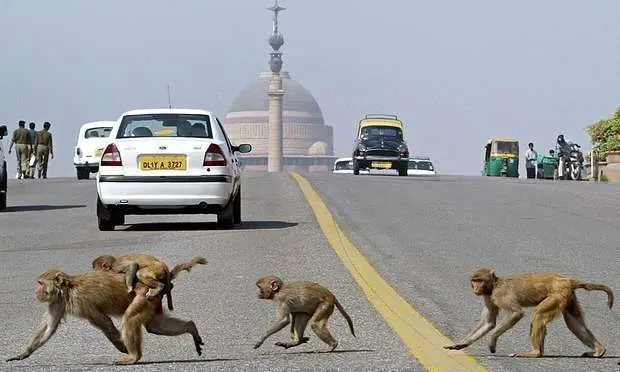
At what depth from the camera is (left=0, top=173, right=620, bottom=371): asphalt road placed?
8.48m

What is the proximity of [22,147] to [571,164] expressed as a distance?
23987mm

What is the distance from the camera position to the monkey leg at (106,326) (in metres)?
7.65

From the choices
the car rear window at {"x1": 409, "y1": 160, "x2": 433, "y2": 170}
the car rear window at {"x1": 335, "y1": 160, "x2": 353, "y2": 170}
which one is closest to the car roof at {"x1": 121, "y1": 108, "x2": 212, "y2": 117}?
the car rear window at {"x1": 409, "y1": 160, "x2": 433, "y2": 170}

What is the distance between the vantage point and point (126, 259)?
25.8ft

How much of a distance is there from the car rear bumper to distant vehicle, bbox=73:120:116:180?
26616 millimetres

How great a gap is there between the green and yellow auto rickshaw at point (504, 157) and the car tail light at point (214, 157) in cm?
5989

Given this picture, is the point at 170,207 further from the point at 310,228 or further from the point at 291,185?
the point at 291,185

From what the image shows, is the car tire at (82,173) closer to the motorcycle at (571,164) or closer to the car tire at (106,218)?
the motorcycle at (571,164)

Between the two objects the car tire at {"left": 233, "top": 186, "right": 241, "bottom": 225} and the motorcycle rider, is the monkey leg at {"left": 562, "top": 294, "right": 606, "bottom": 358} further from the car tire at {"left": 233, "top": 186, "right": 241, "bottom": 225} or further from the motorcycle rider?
the motorcycle rider

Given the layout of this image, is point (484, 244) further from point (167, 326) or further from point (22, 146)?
point (22, 146)

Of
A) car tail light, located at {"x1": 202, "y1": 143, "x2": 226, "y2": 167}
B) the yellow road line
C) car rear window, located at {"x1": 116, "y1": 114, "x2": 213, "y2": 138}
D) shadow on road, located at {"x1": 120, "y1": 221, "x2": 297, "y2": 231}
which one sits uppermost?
car rear window, located at {"x1": 116, "y1": 114, "x2": 213, "y2": 138}

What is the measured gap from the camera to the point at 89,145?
1853 inches

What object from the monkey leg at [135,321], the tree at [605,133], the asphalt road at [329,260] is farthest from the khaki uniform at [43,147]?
the monkey leg at [135,321]

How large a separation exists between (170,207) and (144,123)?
54.9 inches
